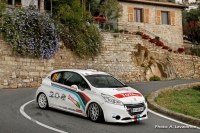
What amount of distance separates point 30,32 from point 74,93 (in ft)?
39.6

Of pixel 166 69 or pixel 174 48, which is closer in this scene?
pixel 166 69

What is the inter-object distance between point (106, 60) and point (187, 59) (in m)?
10.5

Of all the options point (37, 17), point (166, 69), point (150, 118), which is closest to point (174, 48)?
point (166, 69)

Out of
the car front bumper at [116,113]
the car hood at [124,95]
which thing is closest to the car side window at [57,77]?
the car hood at [124,95]

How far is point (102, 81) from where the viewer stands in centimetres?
809

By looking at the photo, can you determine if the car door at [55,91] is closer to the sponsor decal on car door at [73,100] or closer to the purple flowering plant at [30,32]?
the sponsor decal on car door at [73,100]

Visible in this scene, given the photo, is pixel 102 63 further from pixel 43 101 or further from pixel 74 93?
pixel 74 93

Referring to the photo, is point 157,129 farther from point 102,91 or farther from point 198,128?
point 102,91

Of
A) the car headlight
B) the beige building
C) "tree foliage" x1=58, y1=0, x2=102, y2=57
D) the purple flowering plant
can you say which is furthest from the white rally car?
the beige building

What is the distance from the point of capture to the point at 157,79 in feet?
83.1

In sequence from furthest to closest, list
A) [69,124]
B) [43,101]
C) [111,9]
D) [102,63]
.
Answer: [111,9] < [102,63] < [43,101] < [69,124]

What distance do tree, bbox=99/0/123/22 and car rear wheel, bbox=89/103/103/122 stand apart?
2299 centimetres

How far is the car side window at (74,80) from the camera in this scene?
25.7ft

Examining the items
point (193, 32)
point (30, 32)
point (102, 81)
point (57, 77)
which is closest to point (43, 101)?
point (57, 77)
